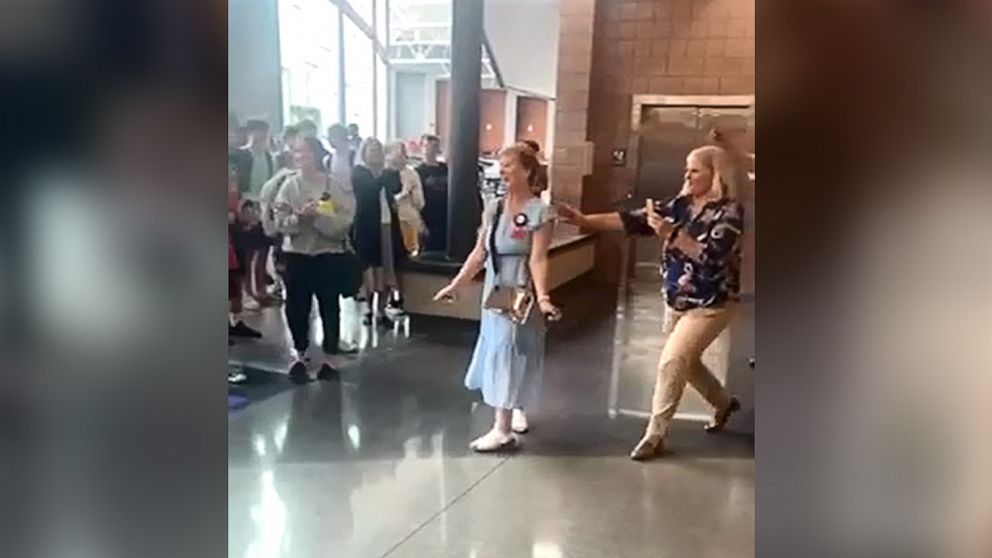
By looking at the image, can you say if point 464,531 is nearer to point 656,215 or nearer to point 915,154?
point 656,215

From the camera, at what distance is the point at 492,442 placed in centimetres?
69

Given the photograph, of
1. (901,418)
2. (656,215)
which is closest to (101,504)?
(656,215)

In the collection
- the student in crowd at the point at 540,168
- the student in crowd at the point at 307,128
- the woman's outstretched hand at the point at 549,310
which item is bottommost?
the woman's outstretched hand at the point at 549,310

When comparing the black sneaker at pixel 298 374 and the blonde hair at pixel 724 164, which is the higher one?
the blonde hair at pixel 724 164

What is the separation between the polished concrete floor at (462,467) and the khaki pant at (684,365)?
1 centimetres

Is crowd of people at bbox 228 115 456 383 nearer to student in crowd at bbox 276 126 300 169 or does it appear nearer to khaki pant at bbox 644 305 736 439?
student in crowd at bbox 276 126 300 169

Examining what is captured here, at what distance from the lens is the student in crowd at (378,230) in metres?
0.68

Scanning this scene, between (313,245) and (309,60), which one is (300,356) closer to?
(313,245)

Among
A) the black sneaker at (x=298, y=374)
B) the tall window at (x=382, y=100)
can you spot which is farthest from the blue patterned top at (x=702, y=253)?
the black sneaker at (x=298, y=374)

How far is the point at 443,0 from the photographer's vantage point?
656 mm

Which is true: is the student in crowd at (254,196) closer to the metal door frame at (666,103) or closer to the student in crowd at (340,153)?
the student in crowd at (340,153)

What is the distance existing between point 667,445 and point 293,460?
341mm

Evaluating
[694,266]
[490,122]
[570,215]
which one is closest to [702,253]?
[694,266]

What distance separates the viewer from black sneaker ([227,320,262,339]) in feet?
2.16
